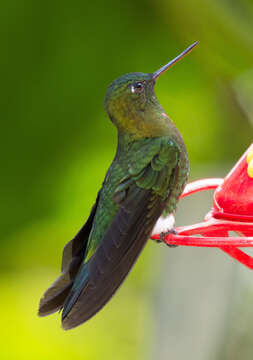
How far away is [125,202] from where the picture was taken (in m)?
2.94

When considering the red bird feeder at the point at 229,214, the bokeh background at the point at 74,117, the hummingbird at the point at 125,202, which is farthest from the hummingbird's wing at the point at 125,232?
the bokeh background at the point at 74,117

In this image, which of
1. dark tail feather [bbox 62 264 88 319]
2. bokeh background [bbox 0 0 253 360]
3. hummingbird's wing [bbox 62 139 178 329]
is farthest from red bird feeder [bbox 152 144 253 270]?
bokeh background [bbox 0 0 253 360]

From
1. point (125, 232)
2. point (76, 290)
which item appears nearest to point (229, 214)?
point (125, 232)

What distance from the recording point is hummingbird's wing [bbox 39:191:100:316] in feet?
9.08

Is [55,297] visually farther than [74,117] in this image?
No

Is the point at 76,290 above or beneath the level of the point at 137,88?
beneath

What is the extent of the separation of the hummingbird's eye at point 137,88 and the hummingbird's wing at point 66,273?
22.9 inches

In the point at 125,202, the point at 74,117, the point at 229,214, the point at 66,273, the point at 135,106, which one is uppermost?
the point at 74,117

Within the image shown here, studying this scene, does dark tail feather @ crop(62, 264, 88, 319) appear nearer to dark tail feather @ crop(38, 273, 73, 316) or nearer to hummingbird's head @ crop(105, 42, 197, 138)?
dark tail feather @ crop(38, 273, 73, 316)

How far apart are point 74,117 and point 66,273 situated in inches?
127

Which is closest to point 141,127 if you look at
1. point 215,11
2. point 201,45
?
point 215,11

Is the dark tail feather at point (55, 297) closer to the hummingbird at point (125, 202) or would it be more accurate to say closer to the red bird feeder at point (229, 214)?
the hummingbird at point (125, 202)

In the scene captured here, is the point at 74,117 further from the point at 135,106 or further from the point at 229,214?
the point at 229,214

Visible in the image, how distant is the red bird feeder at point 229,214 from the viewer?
2.63 m
